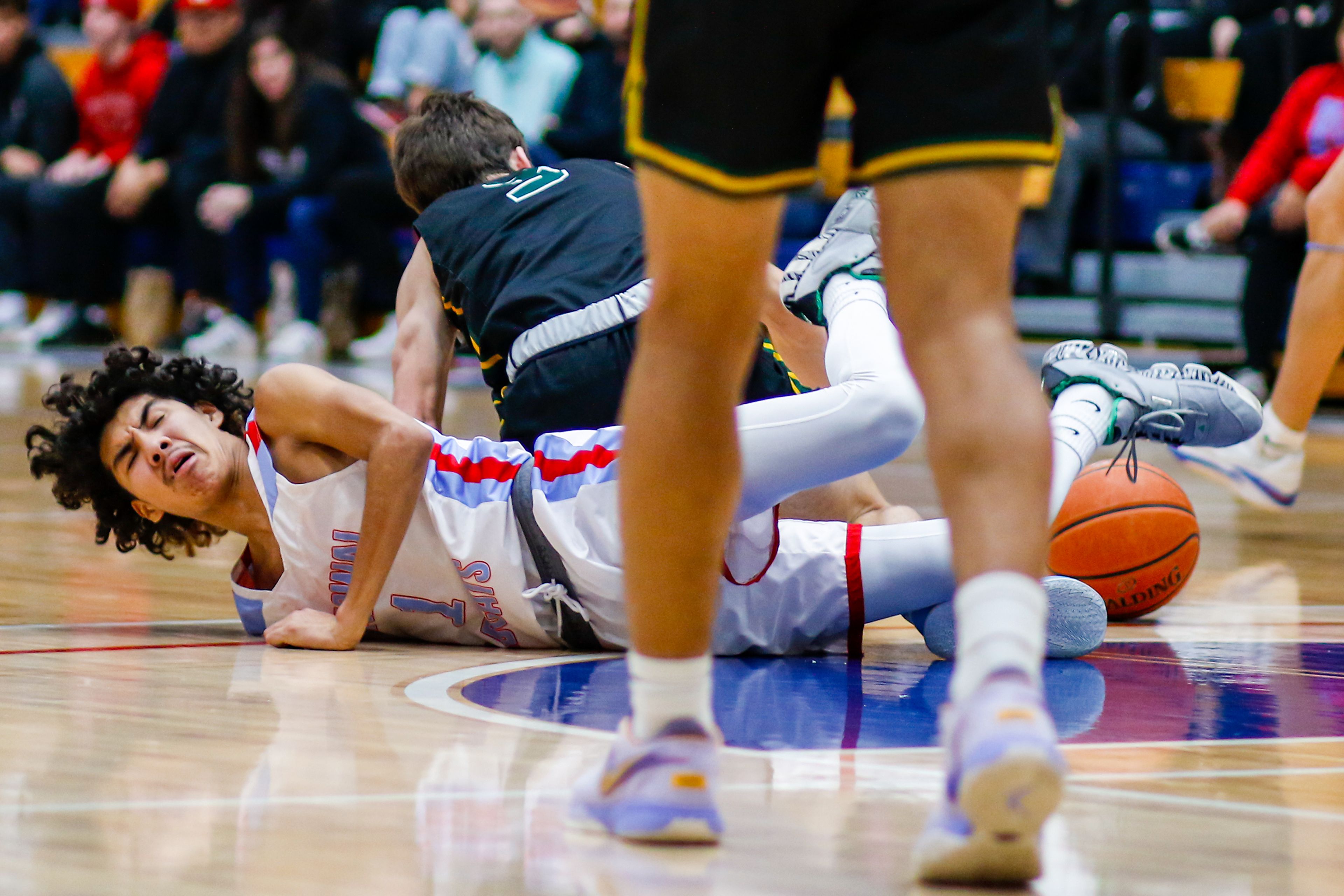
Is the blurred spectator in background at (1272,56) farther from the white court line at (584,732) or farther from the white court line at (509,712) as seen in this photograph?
the white court line at (584,732)

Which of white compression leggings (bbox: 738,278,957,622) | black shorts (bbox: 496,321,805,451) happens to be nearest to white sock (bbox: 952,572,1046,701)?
white compression leggings (bbox: 738,278,957,622)

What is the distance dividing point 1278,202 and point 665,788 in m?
6.04

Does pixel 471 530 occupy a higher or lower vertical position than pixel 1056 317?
lower

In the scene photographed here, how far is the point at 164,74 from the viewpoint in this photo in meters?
10.9

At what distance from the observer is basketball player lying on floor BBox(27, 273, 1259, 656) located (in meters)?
2.80

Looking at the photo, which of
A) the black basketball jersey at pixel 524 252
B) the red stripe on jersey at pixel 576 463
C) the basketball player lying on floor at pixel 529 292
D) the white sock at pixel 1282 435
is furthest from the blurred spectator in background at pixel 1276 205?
the red stripe on jersey at pixel 576 463

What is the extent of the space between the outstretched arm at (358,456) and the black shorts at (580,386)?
31 cm

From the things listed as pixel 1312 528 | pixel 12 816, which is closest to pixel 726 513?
pixel 12 816

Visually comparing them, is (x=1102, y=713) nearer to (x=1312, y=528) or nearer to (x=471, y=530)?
(x=471, y=530)

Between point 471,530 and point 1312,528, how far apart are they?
2585 millimetres

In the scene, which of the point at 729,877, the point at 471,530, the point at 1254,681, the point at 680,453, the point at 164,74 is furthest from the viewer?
the point at 164,74

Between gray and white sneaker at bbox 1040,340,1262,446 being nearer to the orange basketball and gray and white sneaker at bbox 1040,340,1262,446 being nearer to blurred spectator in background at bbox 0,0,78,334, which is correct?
the orange basketball

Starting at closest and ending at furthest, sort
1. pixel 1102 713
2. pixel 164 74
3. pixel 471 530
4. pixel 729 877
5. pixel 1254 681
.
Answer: pixel 729 877 < pixel 1102 713 < pixel 1254 681 < pixel 471 530 < pixel 164 74

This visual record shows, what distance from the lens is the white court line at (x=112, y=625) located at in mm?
3055
